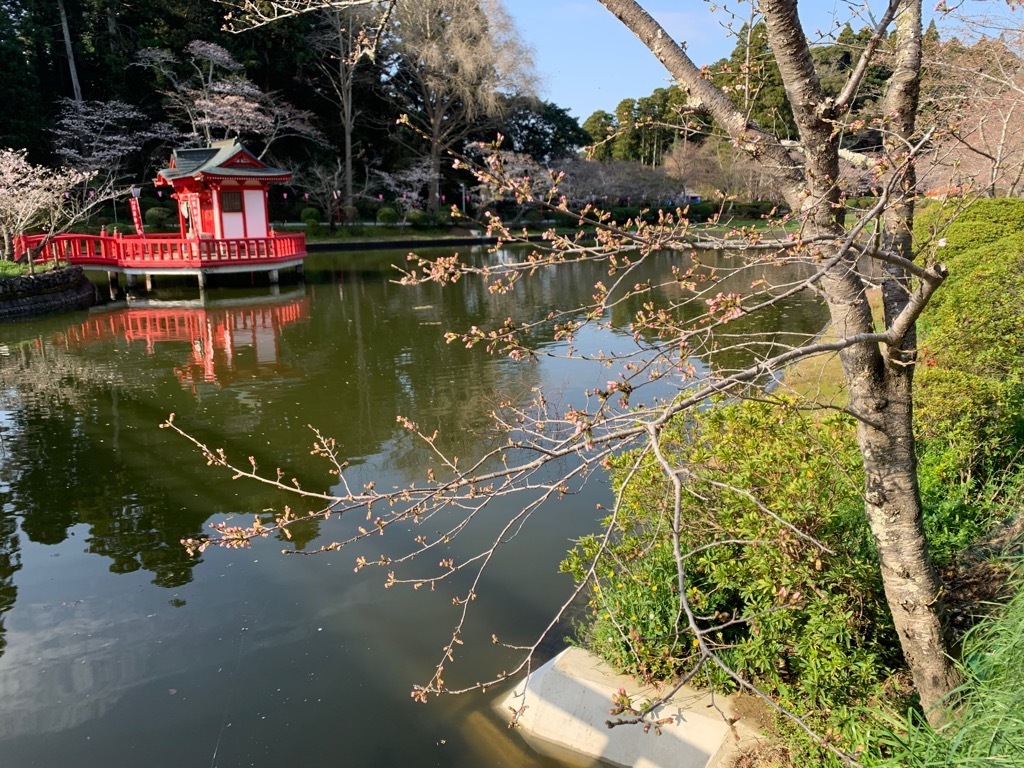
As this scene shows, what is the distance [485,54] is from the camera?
97.7ft

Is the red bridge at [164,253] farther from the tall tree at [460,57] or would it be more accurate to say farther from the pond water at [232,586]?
the tall tree at [460,57]

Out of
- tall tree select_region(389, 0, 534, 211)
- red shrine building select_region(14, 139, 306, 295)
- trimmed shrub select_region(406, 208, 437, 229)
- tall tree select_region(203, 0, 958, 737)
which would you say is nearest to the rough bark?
tall tree select_region(203, 0, 958, 737)

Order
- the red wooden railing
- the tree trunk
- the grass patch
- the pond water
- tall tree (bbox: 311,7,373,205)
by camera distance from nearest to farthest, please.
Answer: the grass patch → the pond water → the red wooden railing → the tree trunk → tall tree (bbox: 311,7,373,205)

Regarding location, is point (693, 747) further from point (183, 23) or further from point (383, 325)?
point (183, 23)

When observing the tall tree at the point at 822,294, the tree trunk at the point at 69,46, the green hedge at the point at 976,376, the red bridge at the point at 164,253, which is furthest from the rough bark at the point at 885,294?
the tree trunk at the point at 69,46

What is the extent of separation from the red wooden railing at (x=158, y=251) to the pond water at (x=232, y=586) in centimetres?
825

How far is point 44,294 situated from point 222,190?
588 centimetres

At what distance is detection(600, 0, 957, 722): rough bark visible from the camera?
2148 millimetres

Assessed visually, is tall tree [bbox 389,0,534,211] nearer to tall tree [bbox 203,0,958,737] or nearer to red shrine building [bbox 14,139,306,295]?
red shrine building [bbox 14,139,306,295]

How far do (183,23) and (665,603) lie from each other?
31.4 metres

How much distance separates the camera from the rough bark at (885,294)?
7.05 feet

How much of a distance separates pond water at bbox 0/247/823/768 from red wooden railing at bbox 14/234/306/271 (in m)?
8.25

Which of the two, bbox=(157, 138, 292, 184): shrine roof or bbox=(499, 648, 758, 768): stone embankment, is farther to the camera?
bbox=(157, 138, 292, 184): shrine roof

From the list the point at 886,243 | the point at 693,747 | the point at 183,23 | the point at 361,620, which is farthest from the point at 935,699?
the point at 183,23
